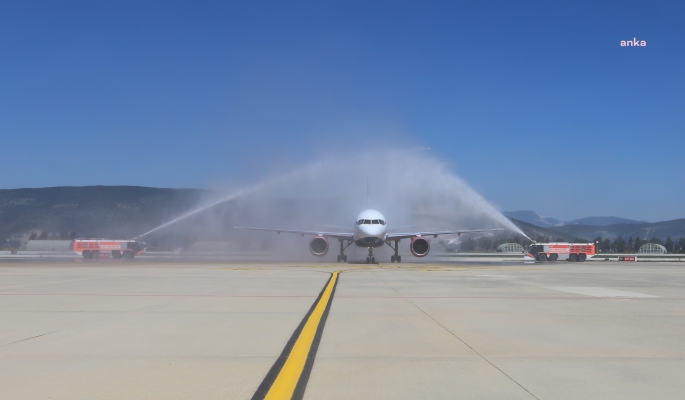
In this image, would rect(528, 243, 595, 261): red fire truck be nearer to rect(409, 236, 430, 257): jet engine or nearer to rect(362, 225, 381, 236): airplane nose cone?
rect(409, 236, 430, 257): jet engine

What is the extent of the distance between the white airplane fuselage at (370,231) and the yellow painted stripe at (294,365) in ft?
96.2

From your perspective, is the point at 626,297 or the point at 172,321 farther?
the point at 626,297

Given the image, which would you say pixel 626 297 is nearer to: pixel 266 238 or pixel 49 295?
pixel 49 295

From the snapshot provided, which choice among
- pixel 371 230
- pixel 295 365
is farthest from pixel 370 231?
pixel 295 365

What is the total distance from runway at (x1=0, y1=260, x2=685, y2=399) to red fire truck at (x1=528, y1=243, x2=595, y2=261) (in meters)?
39.0

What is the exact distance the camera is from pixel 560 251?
52.7m

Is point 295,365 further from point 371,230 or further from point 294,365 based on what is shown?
point 371,230

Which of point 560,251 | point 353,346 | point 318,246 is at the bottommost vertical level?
point 353,346

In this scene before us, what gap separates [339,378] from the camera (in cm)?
619

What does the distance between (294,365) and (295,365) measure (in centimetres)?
1

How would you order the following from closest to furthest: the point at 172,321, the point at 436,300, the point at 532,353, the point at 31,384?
the point at 31,384, the point at 532,353, the point at 172,321, the point at 436,300

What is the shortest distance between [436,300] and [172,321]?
7.16 metres

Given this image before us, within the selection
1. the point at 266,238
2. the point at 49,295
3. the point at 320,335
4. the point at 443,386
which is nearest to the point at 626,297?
the point at 320,335

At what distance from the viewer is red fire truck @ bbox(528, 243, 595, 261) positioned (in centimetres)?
5222
